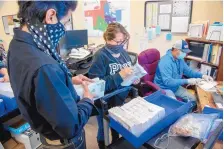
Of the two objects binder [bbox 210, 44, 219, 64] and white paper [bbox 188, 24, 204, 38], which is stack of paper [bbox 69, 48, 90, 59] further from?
binder [bbox 210, 44, 219, 64]

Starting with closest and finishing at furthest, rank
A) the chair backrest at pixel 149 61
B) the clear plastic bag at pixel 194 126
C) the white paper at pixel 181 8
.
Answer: the clear plastic bag at pixel 194 126, the chair backrest at pixel 149 61, the white paper at pixel 181 8

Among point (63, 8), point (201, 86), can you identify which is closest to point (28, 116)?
point (63, 8)

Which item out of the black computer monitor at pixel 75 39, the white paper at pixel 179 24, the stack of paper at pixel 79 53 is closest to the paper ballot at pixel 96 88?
the stack of paper at pixel 79 53

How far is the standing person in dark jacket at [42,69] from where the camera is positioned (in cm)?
64

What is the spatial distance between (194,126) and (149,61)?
4.63 feet

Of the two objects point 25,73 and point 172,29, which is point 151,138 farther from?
point 172,29

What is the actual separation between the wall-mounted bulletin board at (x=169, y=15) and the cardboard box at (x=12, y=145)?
2.42 m

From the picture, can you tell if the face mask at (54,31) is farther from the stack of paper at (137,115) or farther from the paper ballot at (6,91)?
the paper ballot at (6,91)

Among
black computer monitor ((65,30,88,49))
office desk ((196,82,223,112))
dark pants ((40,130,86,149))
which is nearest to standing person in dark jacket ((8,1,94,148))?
dark pants ((40,130,86,149))

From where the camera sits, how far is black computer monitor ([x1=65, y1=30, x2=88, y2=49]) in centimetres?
299

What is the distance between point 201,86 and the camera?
189 cm

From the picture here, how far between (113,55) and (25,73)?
99 centimetres

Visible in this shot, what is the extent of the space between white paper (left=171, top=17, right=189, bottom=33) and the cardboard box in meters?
2.49

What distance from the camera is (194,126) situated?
3.09ft
